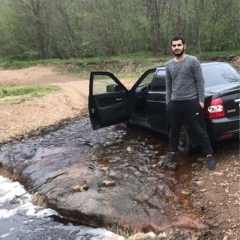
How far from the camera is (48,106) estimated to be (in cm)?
1228

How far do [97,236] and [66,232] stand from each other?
0.47m

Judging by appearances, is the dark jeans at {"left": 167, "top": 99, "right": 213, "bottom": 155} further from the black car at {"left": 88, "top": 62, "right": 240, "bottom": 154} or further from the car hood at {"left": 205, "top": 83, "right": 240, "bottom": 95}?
the car hood at {"left": 205, "top": 83, "right": 240, "bottom": 95}

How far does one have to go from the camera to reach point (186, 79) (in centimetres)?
485

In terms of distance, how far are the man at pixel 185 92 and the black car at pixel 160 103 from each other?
0.29 meters

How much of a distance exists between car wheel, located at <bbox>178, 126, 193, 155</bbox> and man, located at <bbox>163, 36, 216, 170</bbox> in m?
0.43

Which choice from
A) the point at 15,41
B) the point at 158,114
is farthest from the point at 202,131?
the point at 15,41

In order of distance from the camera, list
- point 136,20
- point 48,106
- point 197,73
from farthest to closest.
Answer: point 136,20, point 48,106, point 197,73

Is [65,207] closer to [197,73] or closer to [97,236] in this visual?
[97,236]

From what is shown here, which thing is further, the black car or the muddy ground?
the black car

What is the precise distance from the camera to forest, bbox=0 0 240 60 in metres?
23.5

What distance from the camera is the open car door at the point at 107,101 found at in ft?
22.8

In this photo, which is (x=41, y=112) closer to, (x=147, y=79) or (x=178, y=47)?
(x=147, y=79)

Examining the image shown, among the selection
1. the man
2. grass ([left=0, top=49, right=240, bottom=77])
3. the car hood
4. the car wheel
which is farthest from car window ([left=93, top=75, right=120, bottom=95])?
grass ([left=0, top=49, right=240, bottom=77])

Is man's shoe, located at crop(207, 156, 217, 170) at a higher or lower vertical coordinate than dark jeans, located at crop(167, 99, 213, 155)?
lower
